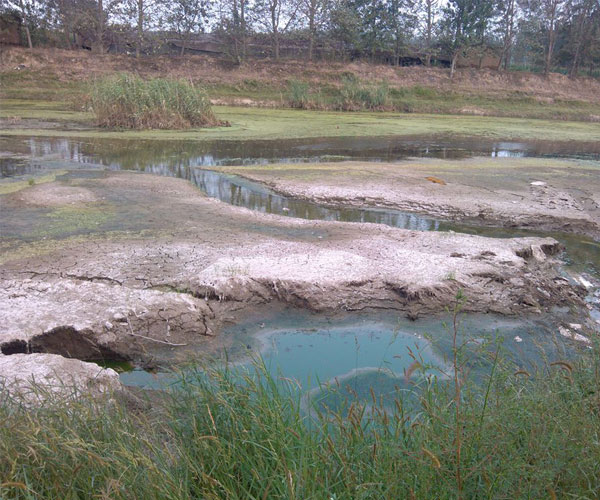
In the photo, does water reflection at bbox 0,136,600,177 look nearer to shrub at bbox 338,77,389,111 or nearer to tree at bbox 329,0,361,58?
shrub at bbox 338,77,389,111

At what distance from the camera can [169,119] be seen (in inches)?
471

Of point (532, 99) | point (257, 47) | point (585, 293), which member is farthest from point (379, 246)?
point (257, 47)

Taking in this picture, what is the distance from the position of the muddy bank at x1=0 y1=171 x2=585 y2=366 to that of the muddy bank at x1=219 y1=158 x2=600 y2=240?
3.74 feet

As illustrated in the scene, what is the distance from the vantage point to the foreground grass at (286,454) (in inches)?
59.9

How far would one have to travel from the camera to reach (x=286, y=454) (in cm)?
170

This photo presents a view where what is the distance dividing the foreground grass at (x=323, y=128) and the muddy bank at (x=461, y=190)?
3928mm

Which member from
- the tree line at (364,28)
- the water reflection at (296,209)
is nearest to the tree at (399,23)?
the tree line at (364,28)

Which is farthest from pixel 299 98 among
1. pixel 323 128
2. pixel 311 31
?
pixel 311 31

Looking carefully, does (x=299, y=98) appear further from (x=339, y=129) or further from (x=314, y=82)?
(x=339, y=129)

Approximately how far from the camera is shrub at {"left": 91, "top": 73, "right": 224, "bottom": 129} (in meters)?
11.5

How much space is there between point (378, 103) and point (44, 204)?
54.3 ft

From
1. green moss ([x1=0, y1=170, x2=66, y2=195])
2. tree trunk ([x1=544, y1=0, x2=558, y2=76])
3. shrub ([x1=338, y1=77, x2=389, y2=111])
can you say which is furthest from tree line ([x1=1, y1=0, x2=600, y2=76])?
green moss ([x1=0, y1=170, x2=66, y2=195])

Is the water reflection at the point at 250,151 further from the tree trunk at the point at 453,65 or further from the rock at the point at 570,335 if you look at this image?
the tree trunk at the point at 453,65

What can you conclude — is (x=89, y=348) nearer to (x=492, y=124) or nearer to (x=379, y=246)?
(x=379, y=246)
